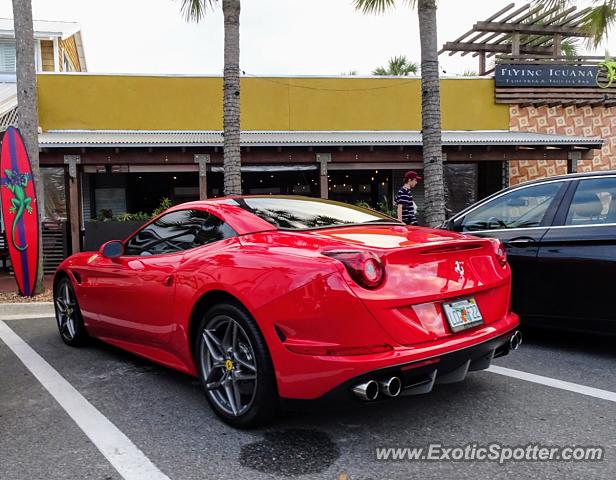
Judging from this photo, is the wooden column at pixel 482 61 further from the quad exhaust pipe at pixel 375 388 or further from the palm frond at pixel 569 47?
the quad exhaust pipe at pixel 375 388

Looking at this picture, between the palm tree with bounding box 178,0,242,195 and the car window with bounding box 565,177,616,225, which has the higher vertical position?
the palm tree with bounding box 178,0,242,195

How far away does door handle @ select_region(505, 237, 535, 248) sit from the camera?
457 cm

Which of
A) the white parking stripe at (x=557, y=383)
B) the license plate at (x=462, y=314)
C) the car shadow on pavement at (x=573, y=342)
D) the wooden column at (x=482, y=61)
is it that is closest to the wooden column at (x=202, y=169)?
the car shadow on pavement at (x=573, y=342)

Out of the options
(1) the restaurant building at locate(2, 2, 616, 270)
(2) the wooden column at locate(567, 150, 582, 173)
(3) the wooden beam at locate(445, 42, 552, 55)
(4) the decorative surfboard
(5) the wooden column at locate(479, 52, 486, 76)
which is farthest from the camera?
(5) the wooden column at locate(479, 52, 486, 76)

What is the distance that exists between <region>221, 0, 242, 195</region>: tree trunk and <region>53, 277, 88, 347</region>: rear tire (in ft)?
16.2

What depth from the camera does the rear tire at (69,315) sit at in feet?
15.9

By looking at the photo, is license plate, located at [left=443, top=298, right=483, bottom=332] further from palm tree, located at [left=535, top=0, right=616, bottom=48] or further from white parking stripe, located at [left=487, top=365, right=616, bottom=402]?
palm tree, located at [left=535, top=0, right=616, bottom=48]

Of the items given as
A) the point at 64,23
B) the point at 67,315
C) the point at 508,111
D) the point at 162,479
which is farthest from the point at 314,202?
the point at 64,23

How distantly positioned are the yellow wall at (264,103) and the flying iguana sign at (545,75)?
520 mm

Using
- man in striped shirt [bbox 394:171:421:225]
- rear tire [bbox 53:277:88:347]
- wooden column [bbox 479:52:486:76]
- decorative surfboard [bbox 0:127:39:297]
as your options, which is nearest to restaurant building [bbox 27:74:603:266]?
wooden column [bbox 479:52:486:76]

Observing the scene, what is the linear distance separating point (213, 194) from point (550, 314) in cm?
1364

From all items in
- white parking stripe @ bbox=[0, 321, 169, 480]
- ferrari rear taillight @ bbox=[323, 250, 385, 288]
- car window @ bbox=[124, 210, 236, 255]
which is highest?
car window @ bbox=[124, 210, 236, 255]

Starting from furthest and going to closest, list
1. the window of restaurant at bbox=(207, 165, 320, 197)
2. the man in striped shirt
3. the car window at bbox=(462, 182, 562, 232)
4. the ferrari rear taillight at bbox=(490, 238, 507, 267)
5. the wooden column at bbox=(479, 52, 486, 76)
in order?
1. the wooden column at bbox=(479, 52, 486, 76)
2. the window of restaurant at bbox=(207, 165, 320, 197)
3. the man in striped shirt
4. the car window at bbox=(462, 182, 562, 232)
5. the ferrari rear taillight at bbox=(490, 238, 507, 267)

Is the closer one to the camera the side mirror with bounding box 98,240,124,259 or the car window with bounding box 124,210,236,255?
the car window with bounding box 124,210,236,255
